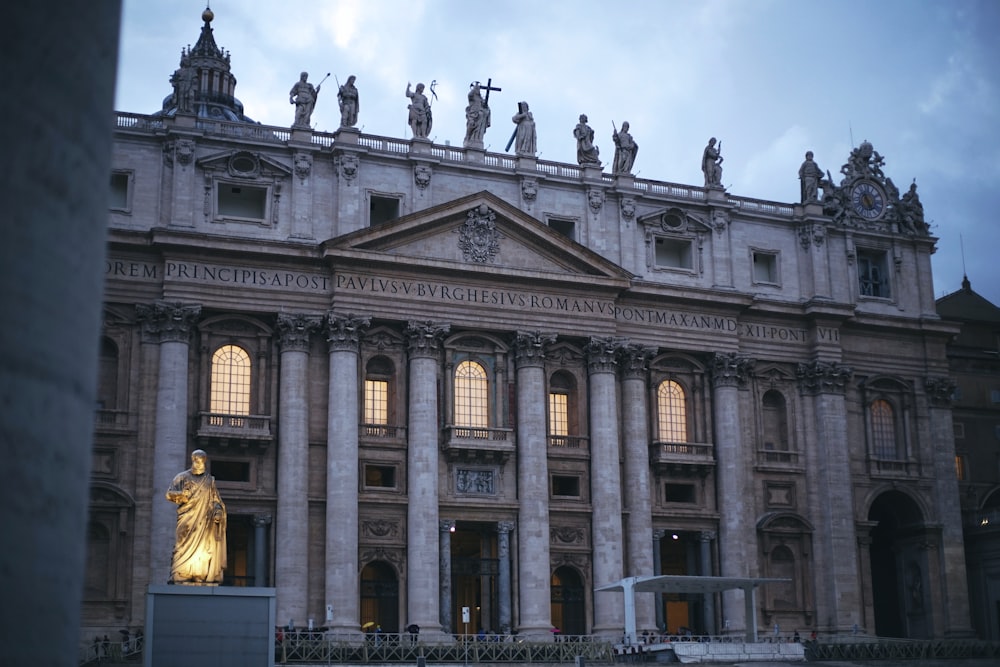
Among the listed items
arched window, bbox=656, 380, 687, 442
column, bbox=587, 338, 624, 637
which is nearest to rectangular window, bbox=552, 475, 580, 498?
column, bbox=587, 338, 624, 637

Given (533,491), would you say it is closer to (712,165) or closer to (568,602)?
(568,602)

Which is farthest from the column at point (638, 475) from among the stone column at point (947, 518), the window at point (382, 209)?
the stone column at point (947, 518)

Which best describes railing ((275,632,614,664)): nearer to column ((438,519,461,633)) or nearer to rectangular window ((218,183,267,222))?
column ((438,519,461,633))

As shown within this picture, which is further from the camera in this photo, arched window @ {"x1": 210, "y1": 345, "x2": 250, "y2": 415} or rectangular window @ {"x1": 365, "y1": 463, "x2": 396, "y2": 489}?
rectangular window @ {"x1": 365, "y1": 463, "x2": 396, "y2": 489}

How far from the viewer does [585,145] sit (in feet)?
181

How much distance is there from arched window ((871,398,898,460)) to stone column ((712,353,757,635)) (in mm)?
7431

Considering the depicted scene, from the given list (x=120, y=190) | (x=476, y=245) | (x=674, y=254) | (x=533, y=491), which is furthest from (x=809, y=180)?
(x=120, y=190)

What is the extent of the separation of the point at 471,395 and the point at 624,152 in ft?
42.7

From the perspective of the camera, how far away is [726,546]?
53.2 metres

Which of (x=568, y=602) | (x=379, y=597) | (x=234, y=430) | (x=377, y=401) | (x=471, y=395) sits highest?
(x=471, y=395)

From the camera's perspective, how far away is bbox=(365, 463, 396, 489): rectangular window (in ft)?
161

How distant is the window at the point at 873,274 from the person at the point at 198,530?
129 ft

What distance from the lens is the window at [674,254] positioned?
56.3 m

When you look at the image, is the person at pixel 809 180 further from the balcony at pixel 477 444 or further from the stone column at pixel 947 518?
the balcony at pixel 477 444
